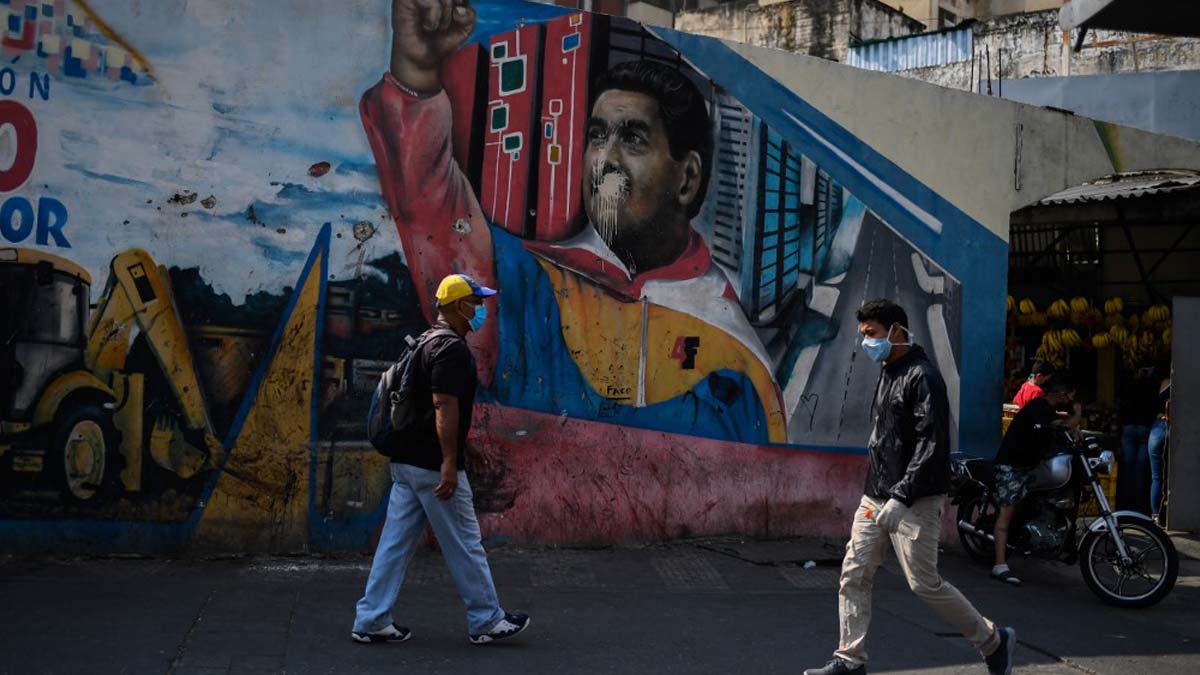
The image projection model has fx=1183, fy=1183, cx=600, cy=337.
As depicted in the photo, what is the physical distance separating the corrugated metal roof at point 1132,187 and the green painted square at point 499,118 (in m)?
7.00

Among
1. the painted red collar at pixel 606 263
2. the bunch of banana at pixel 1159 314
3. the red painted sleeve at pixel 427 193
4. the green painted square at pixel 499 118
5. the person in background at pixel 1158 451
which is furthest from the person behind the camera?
the bunch of banana at pixel 1159 314

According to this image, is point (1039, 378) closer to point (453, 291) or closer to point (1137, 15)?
point (1137, 15)

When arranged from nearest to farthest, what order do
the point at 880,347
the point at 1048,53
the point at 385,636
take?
the point at 880,347, the point at 385,636, the point at 1048,53

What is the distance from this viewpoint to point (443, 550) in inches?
240

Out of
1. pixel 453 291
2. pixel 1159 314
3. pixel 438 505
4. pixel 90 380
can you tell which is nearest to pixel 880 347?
pixel 453 291

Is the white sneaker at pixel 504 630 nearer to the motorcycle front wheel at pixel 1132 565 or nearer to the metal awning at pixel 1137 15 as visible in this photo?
the motorcycle front wheel at pixel 1132 565

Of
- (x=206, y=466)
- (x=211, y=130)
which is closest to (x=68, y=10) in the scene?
(x=211, y=130)

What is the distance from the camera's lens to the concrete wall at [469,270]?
753 cm

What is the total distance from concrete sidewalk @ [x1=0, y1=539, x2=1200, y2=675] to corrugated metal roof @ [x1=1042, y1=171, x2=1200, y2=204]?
5.99 meters

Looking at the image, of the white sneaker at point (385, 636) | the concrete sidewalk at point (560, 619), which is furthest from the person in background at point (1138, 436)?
the white sneaker at point (385, 636)

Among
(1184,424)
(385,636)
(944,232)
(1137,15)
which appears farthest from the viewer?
(1184,424)

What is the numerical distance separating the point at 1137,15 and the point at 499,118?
4.46 meters

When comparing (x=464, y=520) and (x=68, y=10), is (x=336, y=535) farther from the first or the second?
(x=68, y=10)

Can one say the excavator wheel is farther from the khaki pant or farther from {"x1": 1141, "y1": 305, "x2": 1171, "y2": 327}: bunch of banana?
{"x1": 1141, "y1": 305, "x2": 1171, "y2": 327}: bunch of banana
